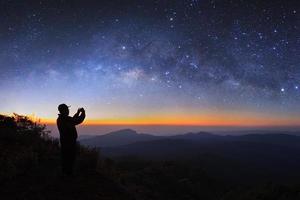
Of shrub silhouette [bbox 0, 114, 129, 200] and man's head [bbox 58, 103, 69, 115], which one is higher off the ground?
man's head [bbox 58, 103, 69, 115]

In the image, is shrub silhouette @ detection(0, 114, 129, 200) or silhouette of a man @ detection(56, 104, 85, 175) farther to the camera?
silhouette of a man @ detection(56, 104, 85, 175)

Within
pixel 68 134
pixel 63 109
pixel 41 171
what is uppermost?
pixel 63 109

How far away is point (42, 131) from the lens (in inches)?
495

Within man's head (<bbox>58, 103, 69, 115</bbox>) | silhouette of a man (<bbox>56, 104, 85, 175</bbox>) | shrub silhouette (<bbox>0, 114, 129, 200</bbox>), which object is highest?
man's head (<bbox>58, 103, 69, 115</bbox>)

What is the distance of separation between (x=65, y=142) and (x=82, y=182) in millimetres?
1141

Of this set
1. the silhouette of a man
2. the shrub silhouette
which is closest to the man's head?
the silhouette of a man

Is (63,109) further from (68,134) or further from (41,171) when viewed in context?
(41,171)

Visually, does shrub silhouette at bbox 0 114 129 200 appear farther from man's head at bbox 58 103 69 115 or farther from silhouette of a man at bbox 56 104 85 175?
man's head at bbox 58 103 69 115

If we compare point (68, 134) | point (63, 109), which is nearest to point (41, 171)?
point (68, 134)

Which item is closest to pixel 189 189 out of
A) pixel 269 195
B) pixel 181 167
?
pixel 269 195

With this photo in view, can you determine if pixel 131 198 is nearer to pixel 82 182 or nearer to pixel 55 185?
pixel 82 182

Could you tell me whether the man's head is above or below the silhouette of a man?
above

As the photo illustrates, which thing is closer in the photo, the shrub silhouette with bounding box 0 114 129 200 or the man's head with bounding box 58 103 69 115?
the shrub silhouette with bounding box 0 114 129 200

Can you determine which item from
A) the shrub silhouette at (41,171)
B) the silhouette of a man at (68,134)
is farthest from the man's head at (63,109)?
the shrub silhouette at (41,171)
